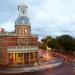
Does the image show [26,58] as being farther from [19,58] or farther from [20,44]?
[20,44]

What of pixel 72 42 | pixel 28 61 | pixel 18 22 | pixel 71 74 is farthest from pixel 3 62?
pixel 72 42

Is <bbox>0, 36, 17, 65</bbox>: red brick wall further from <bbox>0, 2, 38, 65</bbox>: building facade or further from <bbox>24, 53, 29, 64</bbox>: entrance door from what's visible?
<bbox>24, 53, 29, 64</bbox>: entrance door

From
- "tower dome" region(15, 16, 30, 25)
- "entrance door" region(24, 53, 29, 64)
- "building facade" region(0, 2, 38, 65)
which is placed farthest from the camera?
"tower dome" region(15, 16, 30, 25)

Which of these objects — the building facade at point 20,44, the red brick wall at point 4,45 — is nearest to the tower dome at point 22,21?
the building facade at point 20,44

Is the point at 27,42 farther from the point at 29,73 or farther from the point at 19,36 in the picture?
the point at 29,73

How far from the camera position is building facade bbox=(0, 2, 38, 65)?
5634 cm

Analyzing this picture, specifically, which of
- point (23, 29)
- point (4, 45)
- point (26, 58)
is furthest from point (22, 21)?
point (26, 58)

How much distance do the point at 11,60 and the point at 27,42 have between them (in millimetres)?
6295

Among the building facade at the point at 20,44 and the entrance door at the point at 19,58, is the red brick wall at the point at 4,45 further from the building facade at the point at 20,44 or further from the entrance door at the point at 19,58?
the entrance door at the point at 19,58

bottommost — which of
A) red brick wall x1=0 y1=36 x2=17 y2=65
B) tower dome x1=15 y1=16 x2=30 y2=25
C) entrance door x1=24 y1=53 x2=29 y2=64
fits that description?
entrance door x1=24 y1=53 x2=29 y2=64

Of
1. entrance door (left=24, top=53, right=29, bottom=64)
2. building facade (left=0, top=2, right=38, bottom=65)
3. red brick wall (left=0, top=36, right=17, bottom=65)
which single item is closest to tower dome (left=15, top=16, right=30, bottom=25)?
building facade (left=0, top=2, right=38, bottom=65)

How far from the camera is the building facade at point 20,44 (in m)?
56.3

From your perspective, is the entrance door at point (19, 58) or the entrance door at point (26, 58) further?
the entrance door at point (26, 58)

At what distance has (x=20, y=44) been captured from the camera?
59000mm
